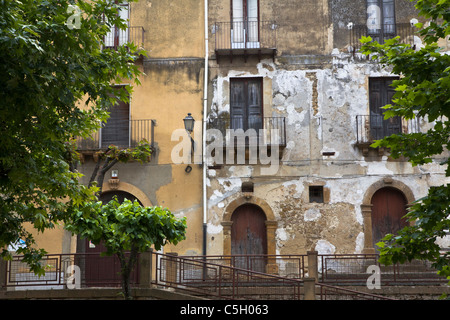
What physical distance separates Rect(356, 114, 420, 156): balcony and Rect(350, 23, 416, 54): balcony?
229 centimetres

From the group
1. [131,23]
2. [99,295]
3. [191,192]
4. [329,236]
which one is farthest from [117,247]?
[131,23]

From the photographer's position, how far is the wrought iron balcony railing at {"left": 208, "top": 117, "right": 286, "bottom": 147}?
20.0 m

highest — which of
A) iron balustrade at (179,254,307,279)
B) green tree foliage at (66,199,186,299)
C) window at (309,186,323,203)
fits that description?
window at (309,186,323,203)

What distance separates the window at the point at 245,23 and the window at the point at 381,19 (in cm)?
368

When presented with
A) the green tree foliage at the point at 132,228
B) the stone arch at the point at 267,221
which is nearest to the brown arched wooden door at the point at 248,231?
the stone arch at the point at 267,221

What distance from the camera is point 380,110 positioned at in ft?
67.1

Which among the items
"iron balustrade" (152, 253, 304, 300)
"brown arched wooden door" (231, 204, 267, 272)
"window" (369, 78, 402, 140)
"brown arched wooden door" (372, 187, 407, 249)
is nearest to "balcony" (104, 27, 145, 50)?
"brown arched wooden door" (231, 204, 267, 272)

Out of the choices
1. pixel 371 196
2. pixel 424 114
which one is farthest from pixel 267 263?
pixel 424 114

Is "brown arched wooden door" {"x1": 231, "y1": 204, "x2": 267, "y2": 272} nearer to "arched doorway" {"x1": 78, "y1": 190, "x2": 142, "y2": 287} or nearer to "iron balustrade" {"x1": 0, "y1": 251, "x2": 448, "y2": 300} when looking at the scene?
Result: "iron balustrade" {"x1": 0, "y1": 251, "x2": 448, "y2": 300}

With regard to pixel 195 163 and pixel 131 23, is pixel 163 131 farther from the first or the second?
pixel 131 23

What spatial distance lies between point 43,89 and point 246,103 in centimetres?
1224

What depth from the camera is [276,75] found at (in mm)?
20562

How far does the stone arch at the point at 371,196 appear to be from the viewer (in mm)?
19422

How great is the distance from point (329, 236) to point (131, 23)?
374 inches
